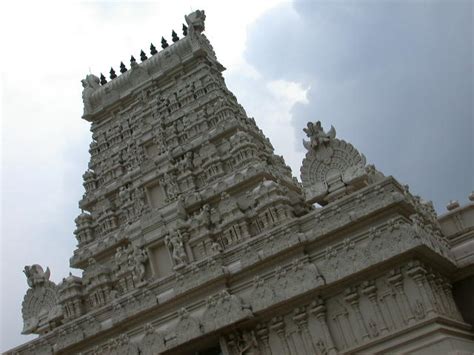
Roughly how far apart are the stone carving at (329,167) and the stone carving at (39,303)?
12111 millimetres

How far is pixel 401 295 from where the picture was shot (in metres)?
17.7

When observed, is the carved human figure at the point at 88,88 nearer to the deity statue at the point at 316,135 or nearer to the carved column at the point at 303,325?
the deity statue at the point at 316,135

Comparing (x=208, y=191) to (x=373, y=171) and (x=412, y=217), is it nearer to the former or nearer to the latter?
(x=373, y=171)

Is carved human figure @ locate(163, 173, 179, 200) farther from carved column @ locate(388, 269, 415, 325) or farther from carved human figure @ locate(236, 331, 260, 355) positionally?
carved column @ locate(388, 269, 415, 325)

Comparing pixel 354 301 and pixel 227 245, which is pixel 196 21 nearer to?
pixel 227 245

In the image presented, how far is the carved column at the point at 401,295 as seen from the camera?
17328 mm

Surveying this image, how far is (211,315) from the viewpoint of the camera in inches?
757

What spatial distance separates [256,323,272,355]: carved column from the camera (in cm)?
1909

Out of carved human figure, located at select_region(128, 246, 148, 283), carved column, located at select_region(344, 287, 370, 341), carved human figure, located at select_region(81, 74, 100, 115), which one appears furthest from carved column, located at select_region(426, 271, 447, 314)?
carved human figure, located at select_region(81, 74, 100, 115)

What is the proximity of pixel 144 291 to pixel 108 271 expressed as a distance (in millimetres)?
4590

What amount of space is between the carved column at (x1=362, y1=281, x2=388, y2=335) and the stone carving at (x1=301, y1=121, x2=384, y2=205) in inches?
141

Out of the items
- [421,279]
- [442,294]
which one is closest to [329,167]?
[421,279]

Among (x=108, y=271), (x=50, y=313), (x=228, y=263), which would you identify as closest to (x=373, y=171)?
(x=228, y=263)

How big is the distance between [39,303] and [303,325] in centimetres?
1331
